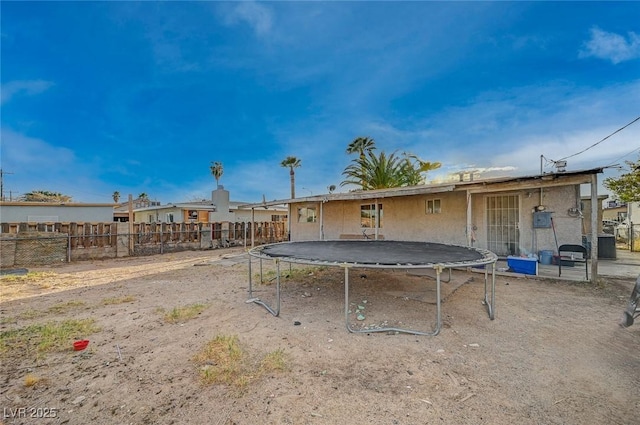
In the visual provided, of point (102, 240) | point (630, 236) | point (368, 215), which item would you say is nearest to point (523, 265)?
point (368, 215)

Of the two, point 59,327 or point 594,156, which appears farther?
point 594,156

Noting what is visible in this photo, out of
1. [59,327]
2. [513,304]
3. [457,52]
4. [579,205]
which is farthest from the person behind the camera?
[457,52]

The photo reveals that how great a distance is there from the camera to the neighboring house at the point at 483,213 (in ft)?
23.4

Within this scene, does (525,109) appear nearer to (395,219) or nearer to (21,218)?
(395,219)

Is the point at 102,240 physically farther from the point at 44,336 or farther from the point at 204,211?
the point at 204,211

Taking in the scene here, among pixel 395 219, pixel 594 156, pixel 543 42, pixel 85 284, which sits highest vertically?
pixel 543 42

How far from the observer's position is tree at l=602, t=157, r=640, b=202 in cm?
1124

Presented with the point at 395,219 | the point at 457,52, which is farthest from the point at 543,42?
the point at 395,219

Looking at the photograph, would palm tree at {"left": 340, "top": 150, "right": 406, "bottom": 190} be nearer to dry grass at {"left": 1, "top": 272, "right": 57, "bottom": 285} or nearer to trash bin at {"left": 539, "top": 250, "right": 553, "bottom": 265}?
trash bin at {"left": 539, "top": 250, "right": 553, "bottom": 265}

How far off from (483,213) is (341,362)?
26.9ft

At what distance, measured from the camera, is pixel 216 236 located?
1438 centimetres

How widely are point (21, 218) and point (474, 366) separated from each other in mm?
21239

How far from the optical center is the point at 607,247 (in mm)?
8977

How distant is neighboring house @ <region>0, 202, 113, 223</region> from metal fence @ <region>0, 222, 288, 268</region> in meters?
5.97
